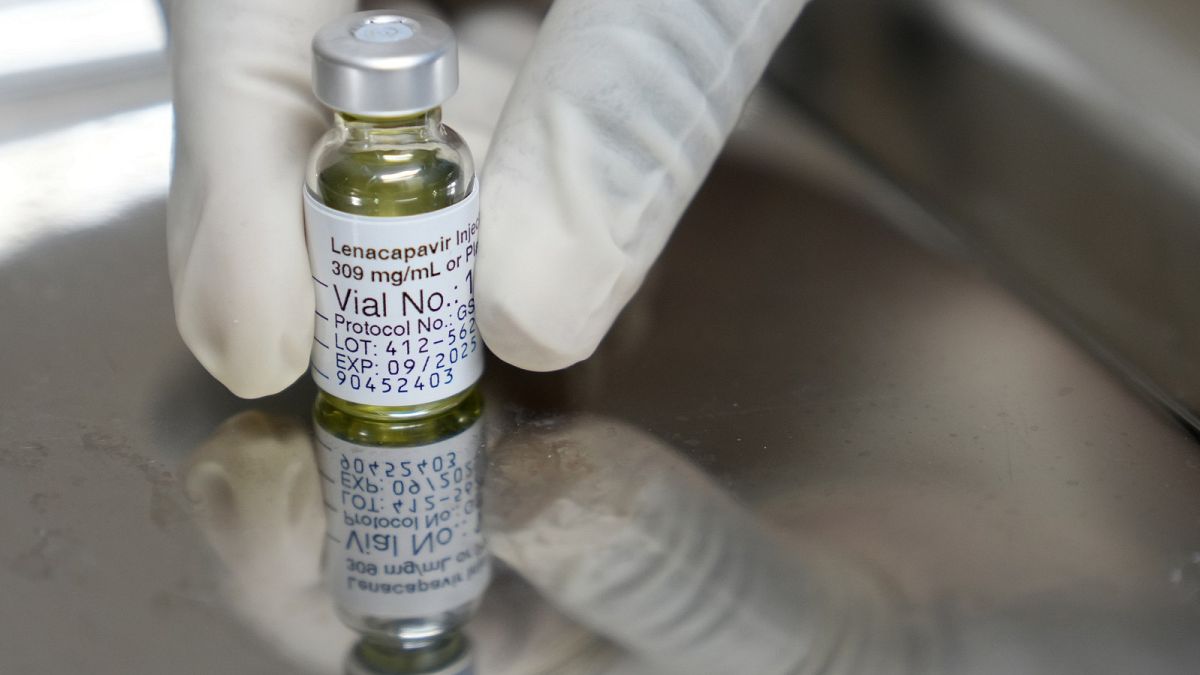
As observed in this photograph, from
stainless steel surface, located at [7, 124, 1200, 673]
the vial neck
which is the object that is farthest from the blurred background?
the vial neck

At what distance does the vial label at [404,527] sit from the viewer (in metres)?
0.52

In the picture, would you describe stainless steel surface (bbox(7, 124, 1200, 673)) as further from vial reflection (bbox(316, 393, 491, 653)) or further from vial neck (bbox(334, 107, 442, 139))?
vial neck (bbox(334, 107, 442, 139))

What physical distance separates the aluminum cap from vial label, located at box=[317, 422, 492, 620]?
0.15 meters

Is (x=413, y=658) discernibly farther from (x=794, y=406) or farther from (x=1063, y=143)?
(x=1063, y=143)

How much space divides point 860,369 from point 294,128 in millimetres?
278

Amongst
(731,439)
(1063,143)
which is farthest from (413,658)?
(1063,143)

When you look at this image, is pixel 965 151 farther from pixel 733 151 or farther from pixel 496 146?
pixel 496 146

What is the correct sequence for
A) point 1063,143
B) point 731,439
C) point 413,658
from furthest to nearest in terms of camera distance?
1. point 1063,143
2. point 731,439
3. point 413,658

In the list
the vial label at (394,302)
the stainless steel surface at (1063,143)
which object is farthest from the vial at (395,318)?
the stainless steel surface at (1063,143)

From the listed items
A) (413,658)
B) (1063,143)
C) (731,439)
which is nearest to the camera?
(413,658)

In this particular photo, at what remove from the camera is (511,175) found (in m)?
0.56

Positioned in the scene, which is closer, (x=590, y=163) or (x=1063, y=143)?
(x=590, y=163)

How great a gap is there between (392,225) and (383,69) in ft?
0.20

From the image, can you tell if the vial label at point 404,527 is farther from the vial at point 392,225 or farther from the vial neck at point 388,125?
the vial neck at point 388,125
